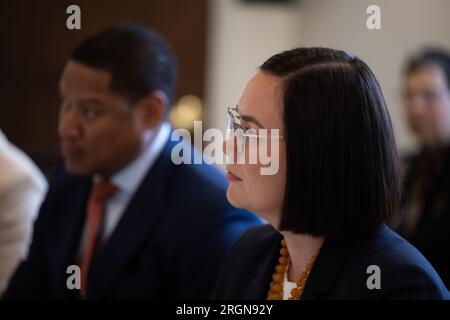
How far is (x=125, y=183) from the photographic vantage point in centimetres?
143

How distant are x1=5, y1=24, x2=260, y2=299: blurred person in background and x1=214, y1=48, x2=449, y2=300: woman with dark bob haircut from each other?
375 millimetres

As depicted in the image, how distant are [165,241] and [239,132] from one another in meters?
0.49

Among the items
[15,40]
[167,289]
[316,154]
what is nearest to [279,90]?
[316,154]

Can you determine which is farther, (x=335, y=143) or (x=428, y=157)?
(x=428, y=157)

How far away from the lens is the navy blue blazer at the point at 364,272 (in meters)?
0.87

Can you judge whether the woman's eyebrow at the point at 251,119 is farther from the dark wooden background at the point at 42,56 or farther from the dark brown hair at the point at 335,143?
the dark wooden background at the point at 42,56

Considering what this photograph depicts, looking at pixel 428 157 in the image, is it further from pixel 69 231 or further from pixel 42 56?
pixel 42 56

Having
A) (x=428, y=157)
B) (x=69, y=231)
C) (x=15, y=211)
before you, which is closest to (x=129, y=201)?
(x=69, y=231)

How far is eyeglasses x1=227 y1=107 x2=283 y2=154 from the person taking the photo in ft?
2.91

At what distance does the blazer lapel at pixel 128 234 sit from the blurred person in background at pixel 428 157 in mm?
814

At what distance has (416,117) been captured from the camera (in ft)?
7.78

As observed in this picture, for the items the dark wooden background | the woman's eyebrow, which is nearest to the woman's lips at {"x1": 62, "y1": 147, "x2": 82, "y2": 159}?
the woman's eyebrow

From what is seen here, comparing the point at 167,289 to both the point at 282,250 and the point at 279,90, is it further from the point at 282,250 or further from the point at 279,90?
the point at 279,90
